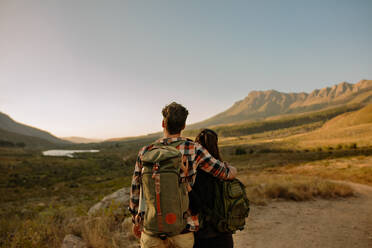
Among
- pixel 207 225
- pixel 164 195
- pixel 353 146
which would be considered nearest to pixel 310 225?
pixel 207 225

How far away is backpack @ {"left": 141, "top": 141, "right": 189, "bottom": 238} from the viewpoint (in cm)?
168

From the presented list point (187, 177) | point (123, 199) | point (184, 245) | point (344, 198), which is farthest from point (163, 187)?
point (344, 198)

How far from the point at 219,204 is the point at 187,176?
0.51 m

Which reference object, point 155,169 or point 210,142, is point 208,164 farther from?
point 155,169

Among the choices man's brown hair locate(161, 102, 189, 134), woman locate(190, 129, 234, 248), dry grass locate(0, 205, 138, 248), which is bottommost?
dry grass locate(0, 205, 138, 248)

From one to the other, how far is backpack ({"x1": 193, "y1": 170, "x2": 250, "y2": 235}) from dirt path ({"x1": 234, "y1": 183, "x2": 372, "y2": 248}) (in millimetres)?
3476

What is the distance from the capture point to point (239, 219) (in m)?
2.19

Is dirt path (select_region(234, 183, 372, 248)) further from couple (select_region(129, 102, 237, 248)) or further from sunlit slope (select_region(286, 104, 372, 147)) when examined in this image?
sunlit slope (select_region(286, 104, 372, 147))

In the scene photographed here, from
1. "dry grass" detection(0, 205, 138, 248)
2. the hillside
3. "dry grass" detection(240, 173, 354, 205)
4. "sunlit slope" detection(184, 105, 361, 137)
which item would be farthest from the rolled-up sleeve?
"sunlit slope" detection(184, 105, 361, 137)

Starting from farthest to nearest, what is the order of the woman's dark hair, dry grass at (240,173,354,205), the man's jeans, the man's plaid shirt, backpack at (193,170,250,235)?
dry grass at (240,173,354,205) → the woman's dark hair → backpack at (193,170,250,235) → the man's plaid shirt → the man's jeans

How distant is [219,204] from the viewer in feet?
7.12

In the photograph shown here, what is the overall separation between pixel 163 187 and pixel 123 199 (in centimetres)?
910

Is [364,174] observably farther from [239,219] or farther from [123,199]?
[239,219]

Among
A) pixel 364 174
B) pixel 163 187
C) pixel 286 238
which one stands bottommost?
pixel 364 174
